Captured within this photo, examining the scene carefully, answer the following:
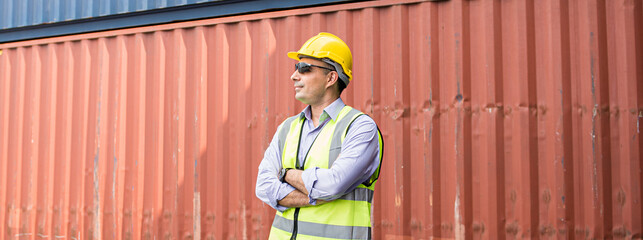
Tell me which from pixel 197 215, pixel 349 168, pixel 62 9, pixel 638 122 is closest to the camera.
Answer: pixel 349 168

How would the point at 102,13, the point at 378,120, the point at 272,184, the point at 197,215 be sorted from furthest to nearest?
the point at 102,13, the point at 197,215, the point at 378,120, the point at 272,184

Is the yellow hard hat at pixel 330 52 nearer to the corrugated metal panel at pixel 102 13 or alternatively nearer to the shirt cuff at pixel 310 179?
the shirt cuff at pixel 310 179

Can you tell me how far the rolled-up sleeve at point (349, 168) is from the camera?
2059mm

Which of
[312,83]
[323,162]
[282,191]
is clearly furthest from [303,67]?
[282,191]

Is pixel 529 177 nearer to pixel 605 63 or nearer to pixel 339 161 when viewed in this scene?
pixel 605 63

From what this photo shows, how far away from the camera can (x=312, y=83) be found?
89.0 inches

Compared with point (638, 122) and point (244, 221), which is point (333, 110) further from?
point (244, 221)

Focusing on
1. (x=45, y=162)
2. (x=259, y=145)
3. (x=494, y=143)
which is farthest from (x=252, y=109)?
(x=45, y=162)

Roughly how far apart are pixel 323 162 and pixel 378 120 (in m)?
2.30

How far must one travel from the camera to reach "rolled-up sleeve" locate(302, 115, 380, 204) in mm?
2059

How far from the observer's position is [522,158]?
3.93 metres

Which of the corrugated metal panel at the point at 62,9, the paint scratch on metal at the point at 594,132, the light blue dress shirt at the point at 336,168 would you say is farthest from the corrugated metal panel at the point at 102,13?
the light blue dress shirt at the point at 336,168

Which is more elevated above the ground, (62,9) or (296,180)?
(62,9)

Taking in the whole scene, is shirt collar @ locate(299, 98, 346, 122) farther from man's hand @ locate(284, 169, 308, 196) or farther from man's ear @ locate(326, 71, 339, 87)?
man's hand @ locate(284, 169, 308, 196)
